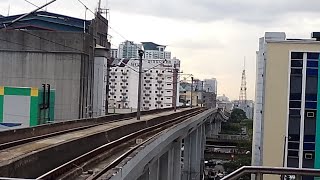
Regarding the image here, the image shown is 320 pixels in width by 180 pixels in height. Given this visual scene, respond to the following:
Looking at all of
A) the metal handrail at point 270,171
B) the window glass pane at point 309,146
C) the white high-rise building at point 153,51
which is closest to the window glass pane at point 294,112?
the window glass pane at point 309,146

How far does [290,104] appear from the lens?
2981 cm

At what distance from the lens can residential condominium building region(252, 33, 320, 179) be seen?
95.7ft

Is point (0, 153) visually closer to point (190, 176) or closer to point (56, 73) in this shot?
point (56, 73)

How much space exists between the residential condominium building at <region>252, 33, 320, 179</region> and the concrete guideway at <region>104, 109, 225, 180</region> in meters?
5.09

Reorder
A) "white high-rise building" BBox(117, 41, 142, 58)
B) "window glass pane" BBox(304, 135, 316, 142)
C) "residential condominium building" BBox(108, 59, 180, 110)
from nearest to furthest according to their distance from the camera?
"window glass pane" BBox(304, 135, 316, 142)
"white high-rise building" BBox(117, 41, 142, 58)
"residential condominium building" BBox(108, 59, 180, 110)

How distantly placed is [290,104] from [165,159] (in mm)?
9471

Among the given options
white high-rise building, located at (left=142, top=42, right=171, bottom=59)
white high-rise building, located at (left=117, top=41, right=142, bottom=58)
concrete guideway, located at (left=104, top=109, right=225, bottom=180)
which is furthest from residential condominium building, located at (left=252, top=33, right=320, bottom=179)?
white high-rise building, located at (left=142, top=42, right=171, bottom=59)

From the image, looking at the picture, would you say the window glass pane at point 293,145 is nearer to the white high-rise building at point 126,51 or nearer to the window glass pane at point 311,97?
the window glass pane at point 311,97

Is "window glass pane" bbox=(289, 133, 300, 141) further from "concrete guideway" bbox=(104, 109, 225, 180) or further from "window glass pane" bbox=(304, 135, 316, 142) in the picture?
"concrete guideway" bbox=(104, 109, 225, 180)

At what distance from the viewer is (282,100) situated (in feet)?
98.8

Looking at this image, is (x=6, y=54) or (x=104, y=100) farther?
(x=104, y=100)

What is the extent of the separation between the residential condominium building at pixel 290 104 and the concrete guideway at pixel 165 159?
5092mm

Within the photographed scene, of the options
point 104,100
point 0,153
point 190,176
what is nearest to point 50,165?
point 0,153

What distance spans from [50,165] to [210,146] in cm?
6260
